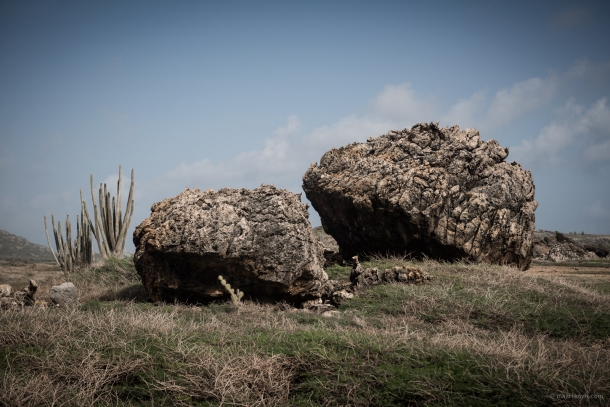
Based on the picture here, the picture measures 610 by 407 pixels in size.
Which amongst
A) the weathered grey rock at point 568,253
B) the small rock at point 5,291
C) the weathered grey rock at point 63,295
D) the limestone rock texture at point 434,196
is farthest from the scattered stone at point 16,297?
the weathered grey rock at point 568,253

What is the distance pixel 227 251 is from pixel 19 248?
46.7 metres

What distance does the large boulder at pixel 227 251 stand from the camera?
941cm

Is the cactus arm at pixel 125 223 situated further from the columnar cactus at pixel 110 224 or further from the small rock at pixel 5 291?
the small rock at pixel 5 291

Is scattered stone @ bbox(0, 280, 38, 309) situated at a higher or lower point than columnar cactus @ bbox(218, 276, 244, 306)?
lower

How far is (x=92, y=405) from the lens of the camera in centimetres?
459

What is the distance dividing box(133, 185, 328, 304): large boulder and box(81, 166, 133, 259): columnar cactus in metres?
8.13

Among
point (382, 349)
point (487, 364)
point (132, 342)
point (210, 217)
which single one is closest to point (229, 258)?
point (210, 217)

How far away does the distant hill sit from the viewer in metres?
45.3

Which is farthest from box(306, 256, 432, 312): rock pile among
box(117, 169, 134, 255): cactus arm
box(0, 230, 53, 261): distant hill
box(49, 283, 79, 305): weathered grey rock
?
box(0, 230, 53, 261): distant hill

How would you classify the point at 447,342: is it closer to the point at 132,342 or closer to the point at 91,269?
the point at 132,342

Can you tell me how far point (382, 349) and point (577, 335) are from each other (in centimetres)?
419

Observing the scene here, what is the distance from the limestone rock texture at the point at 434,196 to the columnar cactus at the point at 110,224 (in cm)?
788

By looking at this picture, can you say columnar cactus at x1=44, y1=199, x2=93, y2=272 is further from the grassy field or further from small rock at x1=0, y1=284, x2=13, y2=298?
the grassy field

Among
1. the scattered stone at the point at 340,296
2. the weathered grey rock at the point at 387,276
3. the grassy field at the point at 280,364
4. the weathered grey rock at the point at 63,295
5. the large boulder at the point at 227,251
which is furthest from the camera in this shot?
the weathered grey rock at the point at 387,276
